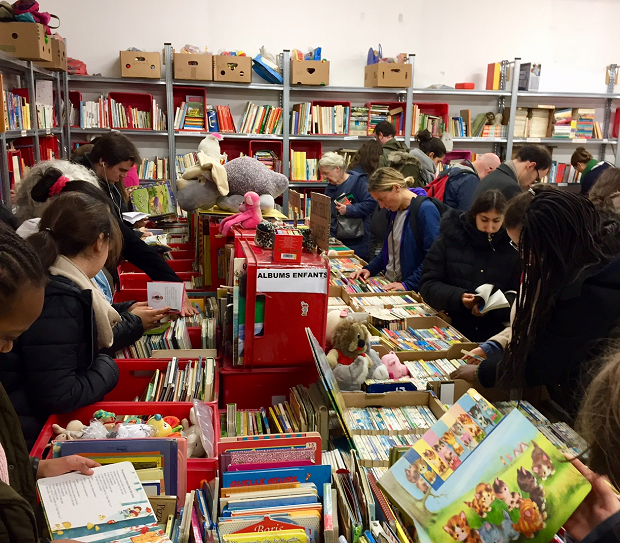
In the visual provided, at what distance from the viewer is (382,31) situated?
7219 millimetres

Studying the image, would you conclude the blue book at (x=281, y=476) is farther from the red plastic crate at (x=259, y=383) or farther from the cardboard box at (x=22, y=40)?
the cardboard box at (x=22, y=40)

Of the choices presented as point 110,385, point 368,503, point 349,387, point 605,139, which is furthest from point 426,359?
point 605,139

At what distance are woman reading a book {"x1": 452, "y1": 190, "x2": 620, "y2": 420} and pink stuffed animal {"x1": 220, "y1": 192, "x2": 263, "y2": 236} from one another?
4.43 ft

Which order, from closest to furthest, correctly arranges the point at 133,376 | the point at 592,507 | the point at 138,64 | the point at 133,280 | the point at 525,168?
the point at 592,507 < the point at 133,376 < the point at 133,280 < the point at 525,168 < the point at 138,64

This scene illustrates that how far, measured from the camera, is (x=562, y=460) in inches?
41.4

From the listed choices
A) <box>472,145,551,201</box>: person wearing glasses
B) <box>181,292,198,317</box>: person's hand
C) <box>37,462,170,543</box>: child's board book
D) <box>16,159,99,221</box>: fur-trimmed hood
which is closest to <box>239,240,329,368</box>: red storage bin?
<box>181,292,198,317</box>: person's hand

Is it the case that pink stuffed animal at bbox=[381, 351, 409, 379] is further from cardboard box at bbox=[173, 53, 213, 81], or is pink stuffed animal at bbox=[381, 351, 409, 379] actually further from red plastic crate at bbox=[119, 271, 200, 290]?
cardboard box at bbox=[173, 53, 213, 81]

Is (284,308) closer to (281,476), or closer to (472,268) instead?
(281,476)

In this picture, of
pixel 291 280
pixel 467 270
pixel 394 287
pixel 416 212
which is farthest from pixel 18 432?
pixel 416 212

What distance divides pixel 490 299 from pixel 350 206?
8.30ft

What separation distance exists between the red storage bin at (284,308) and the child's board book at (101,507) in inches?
29.5

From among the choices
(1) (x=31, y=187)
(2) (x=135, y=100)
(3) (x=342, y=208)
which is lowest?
(3) (x=342, y=208)

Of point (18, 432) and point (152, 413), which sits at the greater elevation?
point (18, 432)

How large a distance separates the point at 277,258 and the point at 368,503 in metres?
0.92
